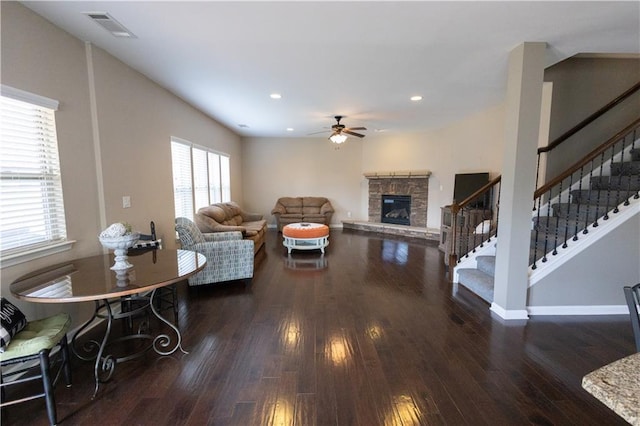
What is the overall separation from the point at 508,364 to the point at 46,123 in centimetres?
426

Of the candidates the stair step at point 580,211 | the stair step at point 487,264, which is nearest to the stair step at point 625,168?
the stair step at point 580,211

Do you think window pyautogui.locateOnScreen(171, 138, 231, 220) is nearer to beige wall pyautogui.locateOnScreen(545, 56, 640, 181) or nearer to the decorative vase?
the decorative vase

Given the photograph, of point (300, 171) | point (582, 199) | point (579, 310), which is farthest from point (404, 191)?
point (579, 310)

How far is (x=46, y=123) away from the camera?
7.78 ft

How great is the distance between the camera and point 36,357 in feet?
5.37

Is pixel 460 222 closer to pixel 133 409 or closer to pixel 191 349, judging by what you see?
pixel 191 349

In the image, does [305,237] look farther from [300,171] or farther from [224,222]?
[300,171]

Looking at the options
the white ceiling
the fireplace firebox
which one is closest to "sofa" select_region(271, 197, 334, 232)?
the fireplace firebox

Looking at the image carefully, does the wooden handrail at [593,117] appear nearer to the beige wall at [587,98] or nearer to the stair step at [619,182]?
the beige wall at [587,98]

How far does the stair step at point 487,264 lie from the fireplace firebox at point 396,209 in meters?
3.92

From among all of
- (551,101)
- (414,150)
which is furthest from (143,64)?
(414,150)

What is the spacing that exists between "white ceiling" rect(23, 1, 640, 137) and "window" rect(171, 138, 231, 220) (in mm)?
1012

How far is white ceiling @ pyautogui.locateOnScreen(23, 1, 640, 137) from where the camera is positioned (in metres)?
2.16

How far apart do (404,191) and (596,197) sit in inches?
175
